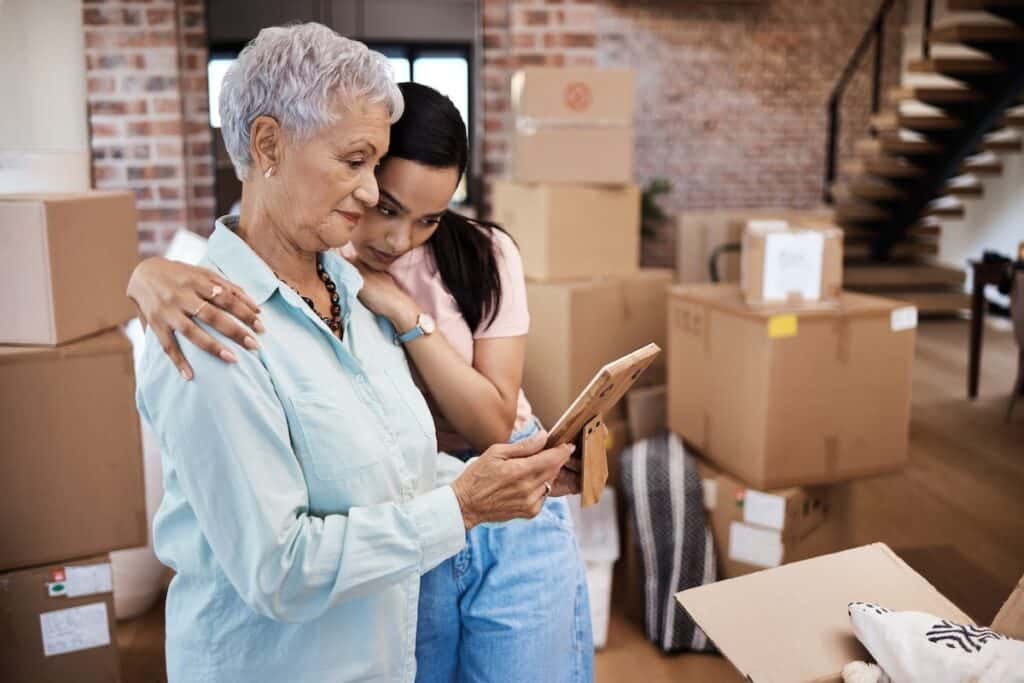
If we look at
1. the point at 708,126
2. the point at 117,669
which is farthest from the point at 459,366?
the point at 708,126

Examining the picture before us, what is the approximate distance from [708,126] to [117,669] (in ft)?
22.1

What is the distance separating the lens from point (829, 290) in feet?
8.31

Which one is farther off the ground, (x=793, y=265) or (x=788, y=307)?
(x=793, y=265)

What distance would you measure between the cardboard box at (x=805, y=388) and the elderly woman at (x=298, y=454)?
1353 mm

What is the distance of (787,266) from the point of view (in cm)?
251

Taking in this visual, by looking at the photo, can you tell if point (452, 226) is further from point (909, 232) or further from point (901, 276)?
point (909, 232)

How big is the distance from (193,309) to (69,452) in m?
1.09

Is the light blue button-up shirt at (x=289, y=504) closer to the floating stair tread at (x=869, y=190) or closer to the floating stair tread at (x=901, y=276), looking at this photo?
the floating stair tread at (x=901, y=276)

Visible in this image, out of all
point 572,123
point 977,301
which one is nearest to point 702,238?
point 977,301

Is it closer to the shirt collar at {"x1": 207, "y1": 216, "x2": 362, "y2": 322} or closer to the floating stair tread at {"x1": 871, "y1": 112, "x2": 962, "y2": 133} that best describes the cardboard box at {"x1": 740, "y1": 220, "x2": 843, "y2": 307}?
the shirt collar at {"x1": 207, "y1": 216, "x2": 362, "y2": 322}

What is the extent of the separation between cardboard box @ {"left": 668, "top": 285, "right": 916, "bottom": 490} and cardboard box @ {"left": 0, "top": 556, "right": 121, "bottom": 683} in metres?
1.59

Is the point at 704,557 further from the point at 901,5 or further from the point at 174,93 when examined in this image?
the point at 901,5

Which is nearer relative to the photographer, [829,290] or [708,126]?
[829,290]

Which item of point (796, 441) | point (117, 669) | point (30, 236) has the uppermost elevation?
point (30, 236)
